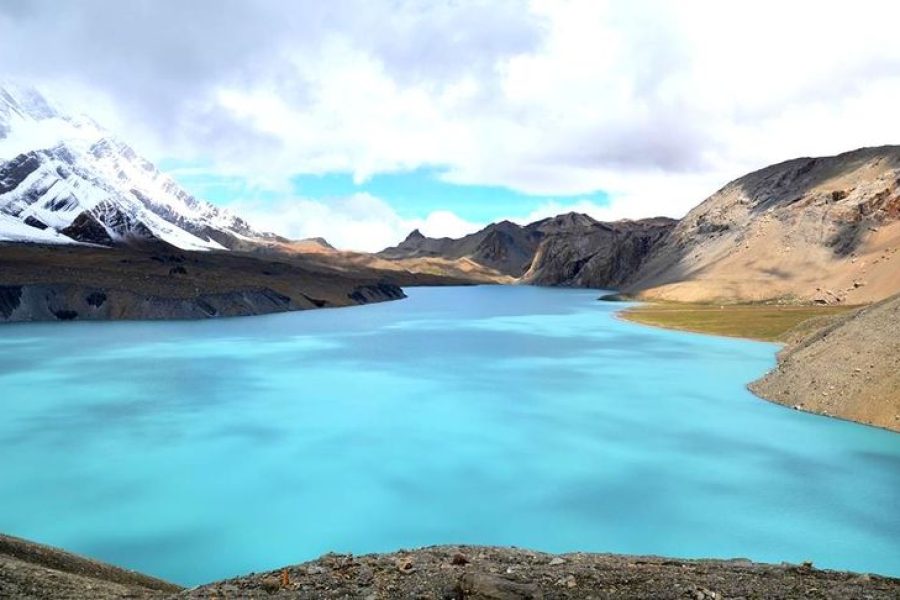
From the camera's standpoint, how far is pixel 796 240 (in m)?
122

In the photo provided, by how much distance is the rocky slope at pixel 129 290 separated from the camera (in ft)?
279

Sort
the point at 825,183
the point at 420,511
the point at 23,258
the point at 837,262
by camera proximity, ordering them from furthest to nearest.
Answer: the point at 825,183, the point at 837,262, the point at 23,258, the point at 420,511

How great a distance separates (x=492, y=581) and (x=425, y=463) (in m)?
15.9

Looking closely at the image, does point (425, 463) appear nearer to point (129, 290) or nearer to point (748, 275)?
point (129, 290)

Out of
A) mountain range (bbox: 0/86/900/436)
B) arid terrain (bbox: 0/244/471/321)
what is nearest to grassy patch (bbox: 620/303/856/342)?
mountain range (bbox: 0/86/900/436)

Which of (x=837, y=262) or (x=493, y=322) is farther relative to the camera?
(x=837, y=262)

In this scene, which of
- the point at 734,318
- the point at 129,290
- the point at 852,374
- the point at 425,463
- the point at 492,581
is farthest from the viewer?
the point at 129,290

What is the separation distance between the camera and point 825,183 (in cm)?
13962

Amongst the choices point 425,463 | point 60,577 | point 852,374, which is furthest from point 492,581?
point 852,374

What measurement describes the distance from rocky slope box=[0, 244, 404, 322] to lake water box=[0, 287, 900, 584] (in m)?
37.3

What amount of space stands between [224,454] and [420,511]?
9743mm

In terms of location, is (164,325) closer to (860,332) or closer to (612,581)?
(860,332)

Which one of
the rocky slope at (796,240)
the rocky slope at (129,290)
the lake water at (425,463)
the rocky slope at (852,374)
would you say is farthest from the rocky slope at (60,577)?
the rocky slope at (796,240)

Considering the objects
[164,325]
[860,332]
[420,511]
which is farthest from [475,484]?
[164,325]
